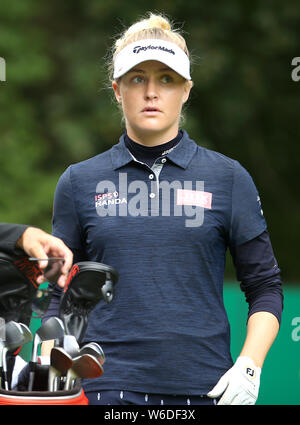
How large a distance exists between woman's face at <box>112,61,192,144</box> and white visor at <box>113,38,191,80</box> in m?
0.03

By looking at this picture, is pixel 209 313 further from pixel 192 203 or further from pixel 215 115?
pixel 215 115

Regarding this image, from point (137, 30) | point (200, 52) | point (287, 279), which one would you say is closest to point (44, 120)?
point (200, 52)

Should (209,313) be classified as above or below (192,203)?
below

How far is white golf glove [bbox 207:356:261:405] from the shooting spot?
7.74ft

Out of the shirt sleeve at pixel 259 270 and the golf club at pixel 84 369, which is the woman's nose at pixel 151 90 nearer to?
the shirt sleeve at pixel 259 270

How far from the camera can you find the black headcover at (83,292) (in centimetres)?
217

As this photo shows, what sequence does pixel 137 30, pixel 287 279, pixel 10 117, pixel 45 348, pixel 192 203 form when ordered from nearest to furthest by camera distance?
pixel 45 348 → pixel 192 203 → pixel 137 30 → pixel 10 117 → pixel 287 279

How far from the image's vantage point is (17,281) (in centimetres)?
211

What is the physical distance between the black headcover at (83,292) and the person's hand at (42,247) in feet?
0.25

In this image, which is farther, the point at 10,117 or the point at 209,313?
the point at 10,117

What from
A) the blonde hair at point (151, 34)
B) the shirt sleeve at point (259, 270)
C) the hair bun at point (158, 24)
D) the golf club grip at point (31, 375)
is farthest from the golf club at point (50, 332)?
the hair bun at point (158, 24)

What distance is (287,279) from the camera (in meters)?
10.6

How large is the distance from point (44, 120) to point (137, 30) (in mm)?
7716

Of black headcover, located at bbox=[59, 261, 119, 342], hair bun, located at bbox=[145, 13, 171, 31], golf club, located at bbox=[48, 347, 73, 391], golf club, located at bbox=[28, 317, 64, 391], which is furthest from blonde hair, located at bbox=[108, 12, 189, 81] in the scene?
golf club, located at bbox=[48, 347, 73, 391]
